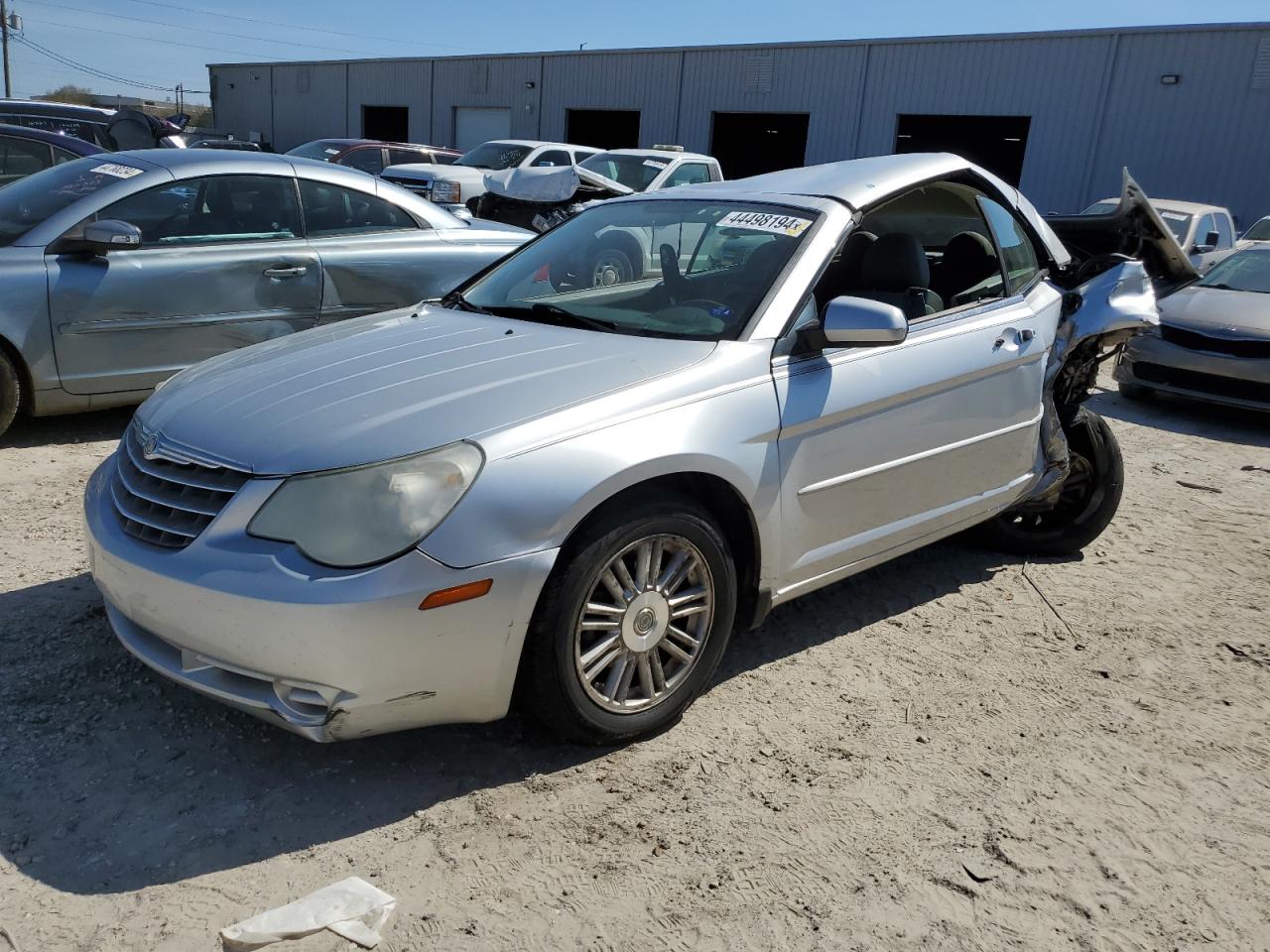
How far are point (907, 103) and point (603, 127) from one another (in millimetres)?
10744

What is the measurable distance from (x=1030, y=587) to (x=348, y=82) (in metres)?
38.3


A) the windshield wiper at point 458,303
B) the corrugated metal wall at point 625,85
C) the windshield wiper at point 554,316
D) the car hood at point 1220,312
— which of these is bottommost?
the car hood at point 1220,312

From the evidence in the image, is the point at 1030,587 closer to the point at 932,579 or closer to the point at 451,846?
the point at 932,579

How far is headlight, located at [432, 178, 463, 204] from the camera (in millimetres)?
14433

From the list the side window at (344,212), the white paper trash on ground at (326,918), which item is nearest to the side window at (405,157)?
the side window at (344,212)

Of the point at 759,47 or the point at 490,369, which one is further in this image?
the point at 759,47

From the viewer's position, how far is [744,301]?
3467 mm

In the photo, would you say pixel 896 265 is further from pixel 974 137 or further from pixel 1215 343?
pixel 974 137

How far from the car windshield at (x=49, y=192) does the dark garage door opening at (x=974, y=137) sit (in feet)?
69.9

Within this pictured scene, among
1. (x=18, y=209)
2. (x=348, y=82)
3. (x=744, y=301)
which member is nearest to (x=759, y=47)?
(x=348, y=82)

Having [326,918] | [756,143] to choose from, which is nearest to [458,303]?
[326,918]

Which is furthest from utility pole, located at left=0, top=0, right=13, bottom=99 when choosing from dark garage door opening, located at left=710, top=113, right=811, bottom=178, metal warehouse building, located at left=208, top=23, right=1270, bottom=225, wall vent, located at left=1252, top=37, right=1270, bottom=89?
wall vent, located at left=1252, top=37, right=1270, bottom=89

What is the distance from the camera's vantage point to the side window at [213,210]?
584cm

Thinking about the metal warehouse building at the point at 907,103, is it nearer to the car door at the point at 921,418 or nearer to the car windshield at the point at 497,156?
the car windshield at the point at 497,156
